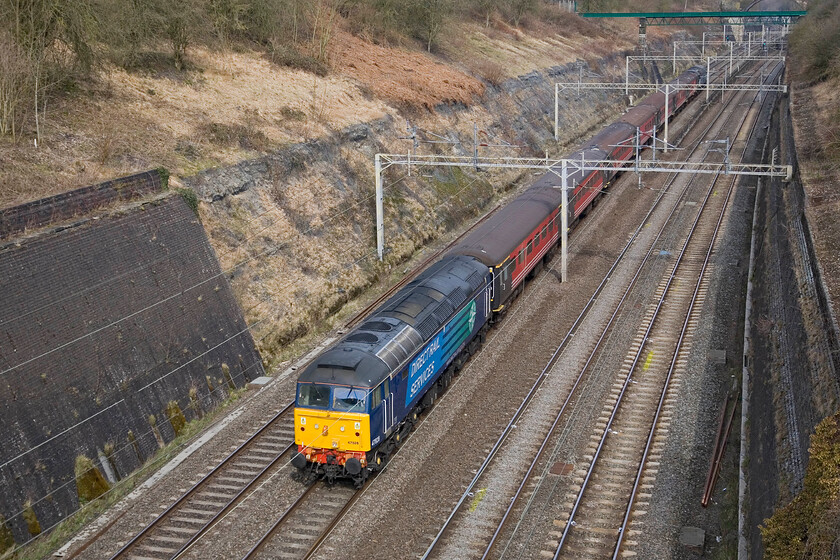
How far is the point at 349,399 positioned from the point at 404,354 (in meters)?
2.25

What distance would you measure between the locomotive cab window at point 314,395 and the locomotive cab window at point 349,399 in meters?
0.22

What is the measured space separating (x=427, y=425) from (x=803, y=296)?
1094 centimetres

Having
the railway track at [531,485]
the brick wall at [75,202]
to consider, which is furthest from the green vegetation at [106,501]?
the railway track at [531,485]

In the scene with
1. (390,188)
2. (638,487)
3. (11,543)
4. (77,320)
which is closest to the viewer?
(11,543)

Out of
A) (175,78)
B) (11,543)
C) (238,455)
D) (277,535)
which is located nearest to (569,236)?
(175,78)

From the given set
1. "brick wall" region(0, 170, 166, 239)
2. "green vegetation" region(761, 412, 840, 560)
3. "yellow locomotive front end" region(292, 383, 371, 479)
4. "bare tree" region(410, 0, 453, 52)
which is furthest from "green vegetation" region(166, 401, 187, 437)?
"bare tree" region(410, 0, 453, 52)

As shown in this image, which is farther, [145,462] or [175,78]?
[175,78]

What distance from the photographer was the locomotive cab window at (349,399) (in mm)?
18594

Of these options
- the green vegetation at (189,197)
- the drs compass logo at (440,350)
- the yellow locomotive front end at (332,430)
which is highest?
the green vegetation at (189,197)

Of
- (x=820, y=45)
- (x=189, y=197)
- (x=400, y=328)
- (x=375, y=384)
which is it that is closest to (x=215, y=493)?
(x=375, y=384)

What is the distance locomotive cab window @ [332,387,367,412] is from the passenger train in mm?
23

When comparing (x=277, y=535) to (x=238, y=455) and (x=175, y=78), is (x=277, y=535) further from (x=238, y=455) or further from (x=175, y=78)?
(x=175, y=78)

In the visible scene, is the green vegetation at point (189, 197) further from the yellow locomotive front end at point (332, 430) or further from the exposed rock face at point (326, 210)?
the yellow locomotive front end at point (332, 430)

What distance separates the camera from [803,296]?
900 inches
